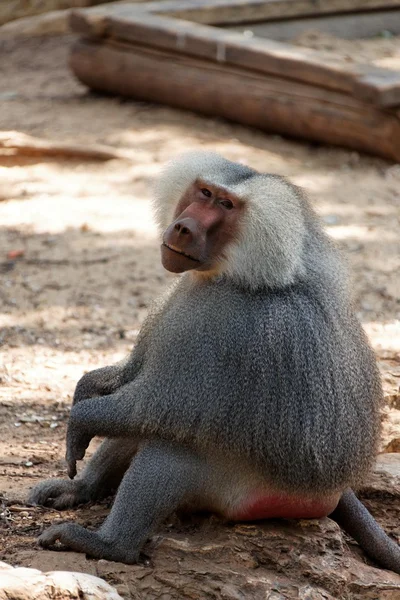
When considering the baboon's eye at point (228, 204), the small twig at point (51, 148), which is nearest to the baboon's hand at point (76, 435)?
the baboon's eye at point (228, 204)

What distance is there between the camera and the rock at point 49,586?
2502 millimetres

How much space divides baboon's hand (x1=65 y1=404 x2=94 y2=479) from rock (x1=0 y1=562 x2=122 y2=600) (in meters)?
0.51

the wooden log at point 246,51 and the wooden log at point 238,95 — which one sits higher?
the wooden log at point 246,51

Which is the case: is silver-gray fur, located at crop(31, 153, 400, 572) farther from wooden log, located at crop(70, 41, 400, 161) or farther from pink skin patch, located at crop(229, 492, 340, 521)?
wooden log, located at crop(70, 41, 400, 161)

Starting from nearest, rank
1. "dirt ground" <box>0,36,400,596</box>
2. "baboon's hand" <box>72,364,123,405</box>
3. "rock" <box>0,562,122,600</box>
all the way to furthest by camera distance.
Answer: "rock" <box>0,562,122,600</box> → "baboon's hand" <box>72,364,123,405</box> → "dirt ground" <box>0,36,400,596</box>

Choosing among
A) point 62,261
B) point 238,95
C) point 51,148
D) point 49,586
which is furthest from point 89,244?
point 49,586

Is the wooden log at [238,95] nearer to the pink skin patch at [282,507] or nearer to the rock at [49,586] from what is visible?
the pink skin patch at [282,507]

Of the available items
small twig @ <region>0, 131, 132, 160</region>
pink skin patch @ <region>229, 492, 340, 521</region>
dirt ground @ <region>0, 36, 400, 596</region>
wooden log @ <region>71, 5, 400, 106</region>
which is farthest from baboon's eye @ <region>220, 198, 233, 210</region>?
small twig @ <region>0, 131, 132, 160</region>

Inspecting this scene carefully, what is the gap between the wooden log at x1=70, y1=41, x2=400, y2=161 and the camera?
711 cm

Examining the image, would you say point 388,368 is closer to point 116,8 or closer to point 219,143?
point 219,143

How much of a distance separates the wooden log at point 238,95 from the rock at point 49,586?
16.1 feet

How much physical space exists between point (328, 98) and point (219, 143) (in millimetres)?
889

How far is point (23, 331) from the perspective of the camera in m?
4.99

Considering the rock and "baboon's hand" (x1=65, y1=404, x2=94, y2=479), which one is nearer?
the rock
